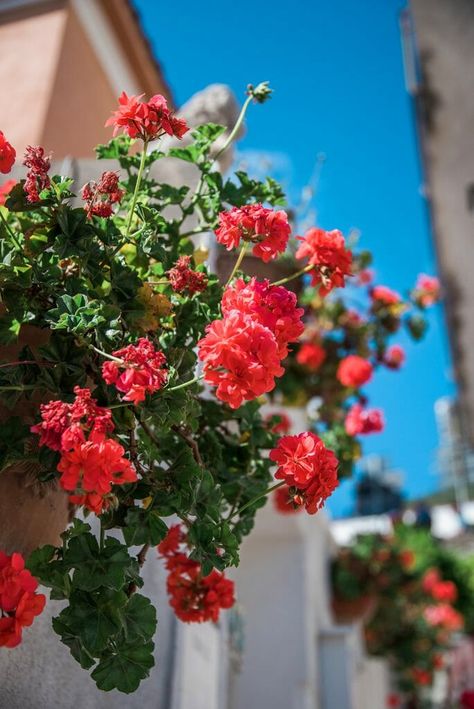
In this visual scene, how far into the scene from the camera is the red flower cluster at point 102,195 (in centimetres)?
193

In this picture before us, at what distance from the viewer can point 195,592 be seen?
84.6 inches

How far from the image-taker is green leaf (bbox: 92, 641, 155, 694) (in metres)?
1.66

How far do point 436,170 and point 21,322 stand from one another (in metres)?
4.11

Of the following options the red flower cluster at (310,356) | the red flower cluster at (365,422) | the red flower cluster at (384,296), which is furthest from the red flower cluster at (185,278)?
the red flower cluster at (384,296)

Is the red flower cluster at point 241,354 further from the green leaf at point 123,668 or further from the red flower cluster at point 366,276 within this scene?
the red flower cluster at point 366,276

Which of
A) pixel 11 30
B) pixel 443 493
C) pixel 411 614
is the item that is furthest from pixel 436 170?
pixel 443 493

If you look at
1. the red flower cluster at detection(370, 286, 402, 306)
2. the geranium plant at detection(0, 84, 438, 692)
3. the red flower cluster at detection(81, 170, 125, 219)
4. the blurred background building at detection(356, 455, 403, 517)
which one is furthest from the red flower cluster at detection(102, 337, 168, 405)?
the blurred background building at detection(356, 455, 403, 517)

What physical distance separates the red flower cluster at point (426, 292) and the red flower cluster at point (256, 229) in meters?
2.94

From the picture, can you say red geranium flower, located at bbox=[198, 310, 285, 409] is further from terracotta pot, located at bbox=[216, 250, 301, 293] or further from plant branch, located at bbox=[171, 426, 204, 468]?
terracotta pot, located at bbox=[216, 250, 301, 293]

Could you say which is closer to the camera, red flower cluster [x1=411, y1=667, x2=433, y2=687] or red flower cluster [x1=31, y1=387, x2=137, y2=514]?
red flower cluster [x1=31, y1=387, x2=137, y2=514]

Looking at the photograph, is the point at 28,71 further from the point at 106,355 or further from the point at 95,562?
the point at 95,562

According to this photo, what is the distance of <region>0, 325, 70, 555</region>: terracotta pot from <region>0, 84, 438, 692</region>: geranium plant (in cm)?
2

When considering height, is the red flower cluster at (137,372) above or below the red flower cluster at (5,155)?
below

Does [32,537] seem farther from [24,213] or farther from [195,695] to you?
[195,695]
